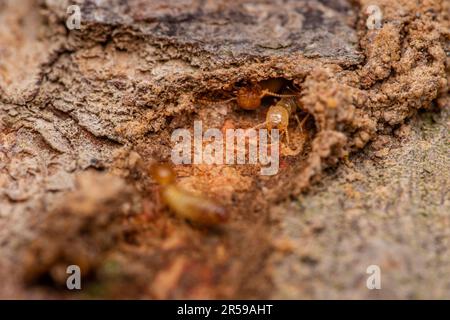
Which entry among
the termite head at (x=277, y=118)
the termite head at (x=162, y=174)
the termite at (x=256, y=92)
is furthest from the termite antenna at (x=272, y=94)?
the termite head at (x=162, y=174)

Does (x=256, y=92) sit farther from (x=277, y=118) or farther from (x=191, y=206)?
(x=191, y=206)

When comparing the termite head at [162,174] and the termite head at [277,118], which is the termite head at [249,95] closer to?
the termite head at [277,118]

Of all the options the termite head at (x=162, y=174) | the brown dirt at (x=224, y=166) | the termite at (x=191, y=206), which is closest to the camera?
the brown dirt at (x=224, y=166)

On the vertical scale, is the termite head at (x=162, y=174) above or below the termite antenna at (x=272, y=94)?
below

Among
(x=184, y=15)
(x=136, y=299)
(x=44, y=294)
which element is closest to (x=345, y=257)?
(x=136, y=299)

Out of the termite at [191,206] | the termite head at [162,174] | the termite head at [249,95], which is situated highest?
the termite head at [249,95]
